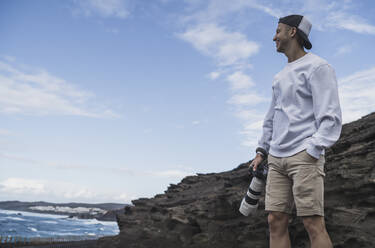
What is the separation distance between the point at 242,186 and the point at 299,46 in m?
8.74

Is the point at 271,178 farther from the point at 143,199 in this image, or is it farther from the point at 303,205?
the point at 143,199

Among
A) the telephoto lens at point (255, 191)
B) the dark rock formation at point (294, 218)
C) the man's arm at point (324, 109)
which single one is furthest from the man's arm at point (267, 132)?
the dark rock formation at point (294, 218)

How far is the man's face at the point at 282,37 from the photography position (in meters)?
3.64

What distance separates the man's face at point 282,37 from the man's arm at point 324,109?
57cm

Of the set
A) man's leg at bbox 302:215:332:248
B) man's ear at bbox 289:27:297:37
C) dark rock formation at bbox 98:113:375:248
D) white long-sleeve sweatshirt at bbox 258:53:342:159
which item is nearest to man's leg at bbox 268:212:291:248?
man's leg at bbox 302:215:332:248

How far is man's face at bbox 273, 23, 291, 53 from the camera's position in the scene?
3643mm

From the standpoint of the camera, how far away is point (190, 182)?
2186 centimetres

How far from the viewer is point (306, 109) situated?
132 inches

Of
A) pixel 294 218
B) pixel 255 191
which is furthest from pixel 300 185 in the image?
pixel 294 218

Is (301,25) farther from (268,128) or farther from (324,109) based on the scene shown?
(268,128)

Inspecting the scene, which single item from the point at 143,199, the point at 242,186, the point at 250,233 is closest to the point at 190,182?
the point at 143,199

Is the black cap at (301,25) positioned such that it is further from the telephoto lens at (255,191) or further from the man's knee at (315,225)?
the man's knee at (315,225)

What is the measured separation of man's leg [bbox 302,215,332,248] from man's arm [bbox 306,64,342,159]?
0.61 metres

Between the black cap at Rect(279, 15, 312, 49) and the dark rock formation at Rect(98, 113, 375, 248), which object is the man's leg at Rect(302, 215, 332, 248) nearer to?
the black cap at Rect(279, 15, 312, 49)
